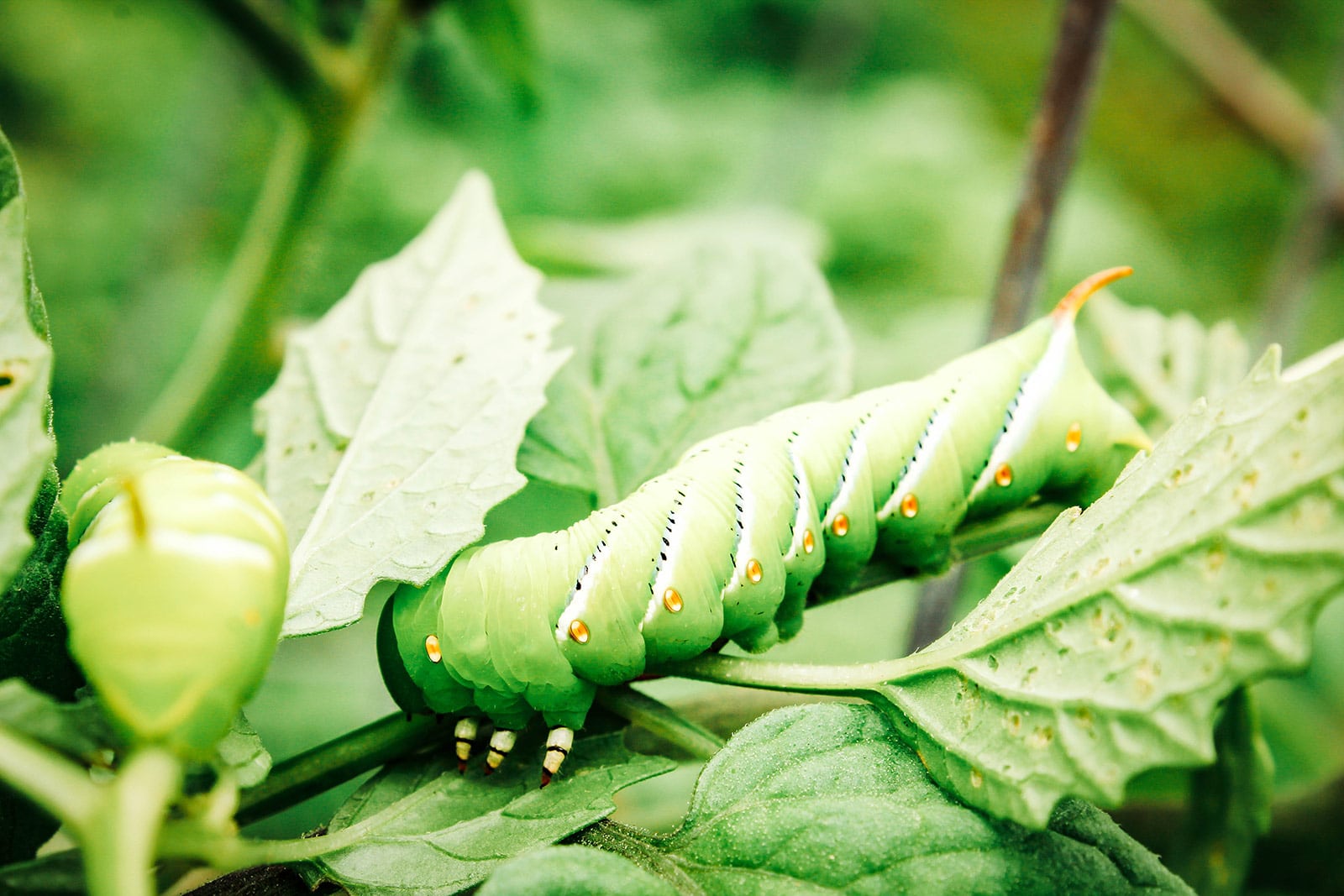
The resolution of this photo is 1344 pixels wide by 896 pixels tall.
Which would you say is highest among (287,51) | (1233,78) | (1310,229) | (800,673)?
(1233,78)

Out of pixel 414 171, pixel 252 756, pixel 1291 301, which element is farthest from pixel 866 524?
pixel 414 171

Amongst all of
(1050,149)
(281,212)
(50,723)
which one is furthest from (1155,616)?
(281,212)

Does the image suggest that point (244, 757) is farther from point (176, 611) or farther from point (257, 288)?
point (257, 288)

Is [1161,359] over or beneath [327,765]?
over

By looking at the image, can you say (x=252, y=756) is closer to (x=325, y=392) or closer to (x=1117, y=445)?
(x=325, y=392)

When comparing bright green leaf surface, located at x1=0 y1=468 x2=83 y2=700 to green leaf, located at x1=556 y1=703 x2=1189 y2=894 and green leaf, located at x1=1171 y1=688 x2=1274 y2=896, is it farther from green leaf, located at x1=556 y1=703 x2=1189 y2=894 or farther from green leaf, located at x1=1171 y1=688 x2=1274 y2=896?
green leaf, located at x1=1171 y1=688 x2=1274 y2=896

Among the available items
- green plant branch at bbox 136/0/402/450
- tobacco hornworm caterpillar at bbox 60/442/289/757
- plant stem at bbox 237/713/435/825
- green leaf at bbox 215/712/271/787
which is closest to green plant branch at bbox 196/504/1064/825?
plant stem at bbox 237/713/435/825

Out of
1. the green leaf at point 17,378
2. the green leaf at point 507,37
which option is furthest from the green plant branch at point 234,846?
the green leaf at point 507,37
